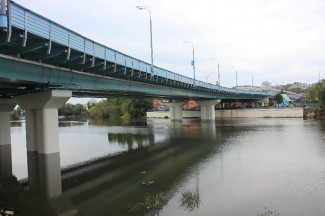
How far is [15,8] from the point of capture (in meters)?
17.5

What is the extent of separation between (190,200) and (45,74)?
18153mm

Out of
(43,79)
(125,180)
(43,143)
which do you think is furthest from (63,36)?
(125,180)

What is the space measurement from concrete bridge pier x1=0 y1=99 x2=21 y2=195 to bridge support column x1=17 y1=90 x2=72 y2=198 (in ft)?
5.76

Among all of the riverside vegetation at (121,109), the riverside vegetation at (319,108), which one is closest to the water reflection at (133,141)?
the riverside vegetation at (319,108)

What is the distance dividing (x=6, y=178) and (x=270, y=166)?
20920mm

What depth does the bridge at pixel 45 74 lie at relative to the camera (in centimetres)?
1806

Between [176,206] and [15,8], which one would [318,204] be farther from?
[15,8]

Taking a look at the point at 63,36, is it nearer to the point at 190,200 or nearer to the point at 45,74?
the point at 45,74

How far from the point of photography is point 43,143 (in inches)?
1041

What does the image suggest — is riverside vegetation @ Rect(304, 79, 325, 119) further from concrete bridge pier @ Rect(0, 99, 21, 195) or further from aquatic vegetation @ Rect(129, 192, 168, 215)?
concrete bridge pier @ Rect(0, 99, 21, 195)

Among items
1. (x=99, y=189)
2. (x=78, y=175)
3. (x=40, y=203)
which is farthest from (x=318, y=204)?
(x=78, y=175)

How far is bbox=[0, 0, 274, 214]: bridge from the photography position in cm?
1806

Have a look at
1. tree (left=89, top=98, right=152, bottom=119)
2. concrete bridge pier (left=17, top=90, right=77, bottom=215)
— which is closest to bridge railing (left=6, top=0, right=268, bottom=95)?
concrete bridge pier (left=17, top=90, right=77, bottom=215)

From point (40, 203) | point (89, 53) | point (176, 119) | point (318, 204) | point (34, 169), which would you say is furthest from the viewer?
point (176, 119)
